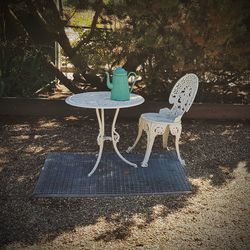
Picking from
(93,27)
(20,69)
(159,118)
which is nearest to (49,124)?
(20,69)

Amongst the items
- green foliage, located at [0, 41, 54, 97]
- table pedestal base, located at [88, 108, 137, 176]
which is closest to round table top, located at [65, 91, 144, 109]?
table pedestal base, located at [88, 108, 137, 176]

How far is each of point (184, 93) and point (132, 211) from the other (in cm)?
188

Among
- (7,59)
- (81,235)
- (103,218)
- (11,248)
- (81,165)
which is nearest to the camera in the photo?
(11,248)

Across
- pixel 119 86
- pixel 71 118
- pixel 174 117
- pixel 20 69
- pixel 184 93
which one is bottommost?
pixel 71 118

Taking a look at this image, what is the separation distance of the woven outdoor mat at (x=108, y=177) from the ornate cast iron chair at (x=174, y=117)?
0.21 m

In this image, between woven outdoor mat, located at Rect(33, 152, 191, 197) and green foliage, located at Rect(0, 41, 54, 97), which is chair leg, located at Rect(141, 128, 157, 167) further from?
green foliage, located at Rect(0, 41, 54, 97)

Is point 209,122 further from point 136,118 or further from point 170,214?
point 170,214

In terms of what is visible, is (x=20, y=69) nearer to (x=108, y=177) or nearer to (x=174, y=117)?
(x=174, y=117)

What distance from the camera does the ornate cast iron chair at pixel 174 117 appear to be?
411cm

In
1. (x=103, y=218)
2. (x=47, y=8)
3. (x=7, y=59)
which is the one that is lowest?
(x=103, y=218)

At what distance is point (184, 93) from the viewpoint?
448 centimetres

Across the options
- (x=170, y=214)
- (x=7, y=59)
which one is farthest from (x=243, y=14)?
(x=7, y=59)

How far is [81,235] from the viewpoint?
2896 millimetres

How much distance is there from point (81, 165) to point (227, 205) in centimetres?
179
